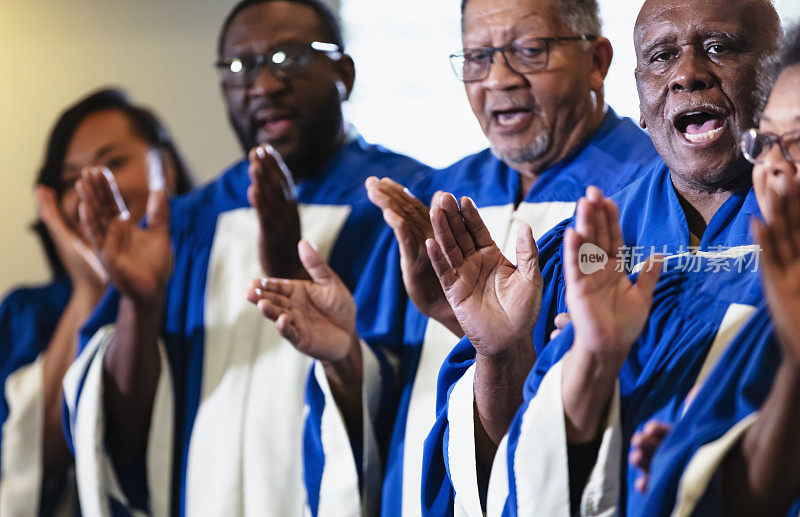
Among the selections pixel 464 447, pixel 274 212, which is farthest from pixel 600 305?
pixel 274 212

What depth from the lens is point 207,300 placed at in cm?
190

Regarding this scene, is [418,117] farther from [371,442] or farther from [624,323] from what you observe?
[624,323]

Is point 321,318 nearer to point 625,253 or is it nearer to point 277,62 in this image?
point 277,62

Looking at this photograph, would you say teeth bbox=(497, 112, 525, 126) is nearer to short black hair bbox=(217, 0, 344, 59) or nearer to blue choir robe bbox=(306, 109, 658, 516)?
blue choir robe bbox=(306, 109, 658, 516)

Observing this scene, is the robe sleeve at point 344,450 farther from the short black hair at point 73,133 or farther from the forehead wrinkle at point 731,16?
the short black hair at point 73,133

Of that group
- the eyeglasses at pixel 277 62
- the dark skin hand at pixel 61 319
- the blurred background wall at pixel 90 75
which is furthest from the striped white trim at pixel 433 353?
the blurred background wall at pixel 90 75

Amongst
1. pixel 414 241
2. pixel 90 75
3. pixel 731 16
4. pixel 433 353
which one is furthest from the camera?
pixel 90 75

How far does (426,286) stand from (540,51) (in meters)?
0.36

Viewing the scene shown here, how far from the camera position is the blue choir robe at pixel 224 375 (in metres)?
1.74

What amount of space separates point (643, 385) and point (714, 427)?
0.11 metres

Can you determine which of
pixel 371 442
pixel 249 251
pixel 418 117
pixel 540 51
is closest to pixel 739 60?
pixel 540 51

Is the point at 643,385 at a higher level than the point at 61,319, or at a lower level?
higher

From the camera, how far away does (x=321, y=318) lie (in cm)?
153

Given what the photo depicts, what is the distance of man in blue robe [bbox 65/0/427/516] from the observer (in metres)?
1.74
